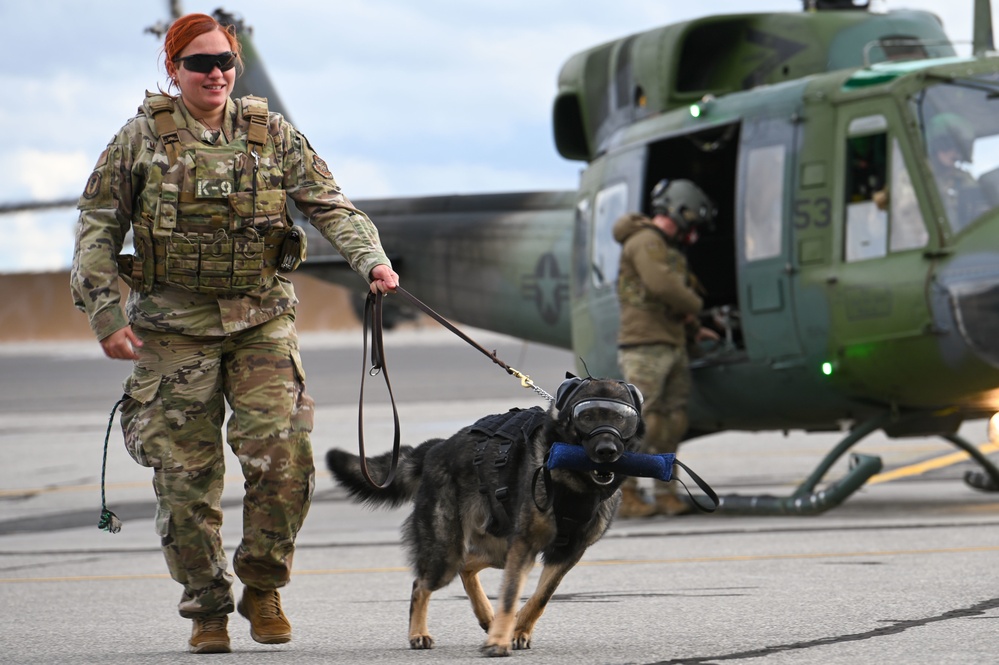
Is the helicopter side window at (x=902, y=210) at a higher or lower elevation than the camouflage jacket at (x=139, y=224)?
lower

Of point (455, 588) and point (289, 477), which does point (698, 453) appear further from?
point (289, 477)

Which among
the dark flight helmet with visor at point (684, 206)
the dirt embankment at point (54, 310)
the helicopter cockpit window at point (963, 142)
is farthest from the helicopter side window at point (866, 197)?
the dirt embankment at point (54, 310)

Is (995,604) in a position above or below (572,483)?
below

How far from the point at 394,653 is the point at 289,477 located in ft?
2.23

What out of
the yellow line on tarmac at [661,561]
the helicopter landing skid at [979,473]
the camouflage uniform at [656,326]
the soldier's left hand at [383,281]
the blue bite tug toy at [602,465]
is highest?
the soldier's left hand at [383,281]

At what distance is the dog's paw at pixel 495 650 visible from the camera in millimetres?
4789

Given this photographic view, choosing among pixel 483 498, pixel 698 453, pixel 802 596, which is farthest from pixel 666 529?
pixel 698 453

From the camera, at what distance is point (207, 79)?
5172 millimetres

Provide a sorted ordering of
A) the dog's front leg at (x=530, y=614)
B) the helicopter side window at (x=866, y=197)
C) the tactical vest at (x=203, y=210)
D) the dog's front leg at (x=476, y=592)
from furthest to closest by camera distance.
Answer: the helicopter side window at (x=866, y=197) < the dog's front leg at (x=476, y=592) < the tactical vest at (x=203, y=210) < the dog's front leg at (x=530, y=614)

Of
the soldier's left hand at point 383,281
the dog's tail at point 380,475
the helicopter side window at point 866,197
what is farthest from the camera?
the helicopter side window at point 866,197

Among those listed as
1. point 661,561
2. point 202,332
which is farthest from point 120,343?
point 661,561

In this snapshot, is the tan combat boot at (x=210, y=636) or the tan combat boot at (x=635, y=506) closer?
the tan combat boot at (x=210, y=636)

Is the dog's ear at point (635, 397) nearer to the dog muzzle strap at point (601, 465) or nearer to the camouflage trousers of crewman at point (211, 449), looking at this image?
the dog muzzle strap at point (601, 465)

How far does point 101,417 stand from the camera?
83.6ft
